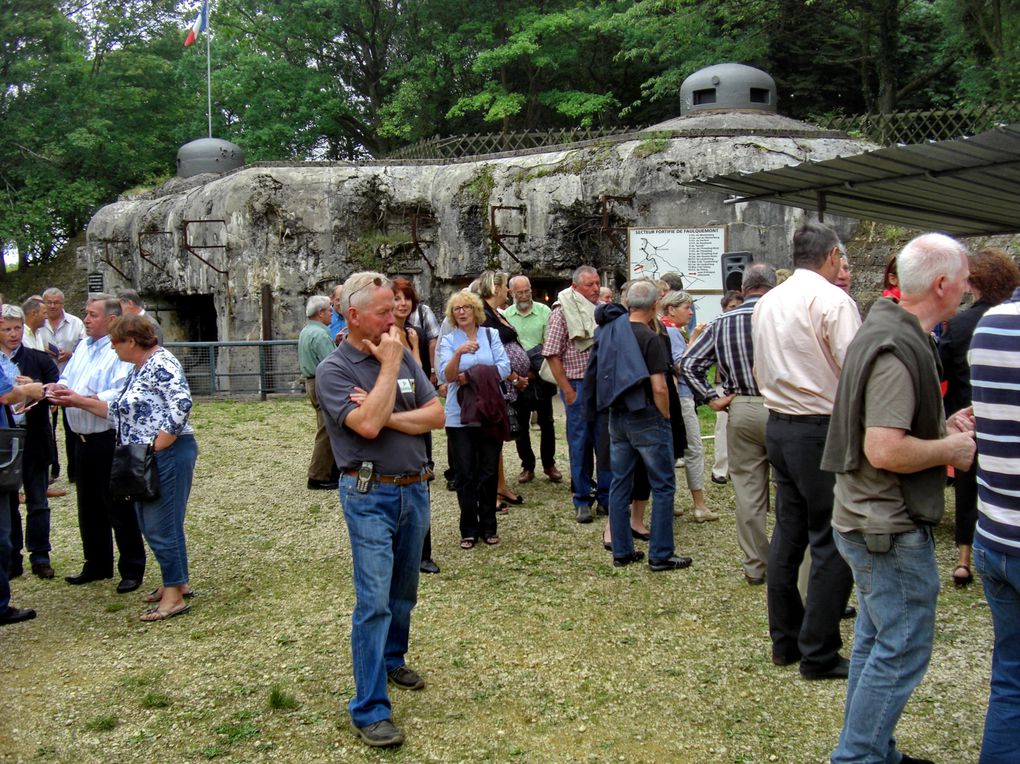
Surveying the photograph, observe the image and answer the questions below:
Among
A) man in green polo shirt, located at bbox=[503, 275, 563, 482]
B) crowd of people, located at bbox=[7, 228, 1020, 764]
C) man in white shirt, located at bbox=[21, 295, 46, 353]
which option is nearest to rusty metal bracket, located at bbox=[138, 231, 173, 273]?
man in white shirt, located at bbox=[21, 295, 46, 353]

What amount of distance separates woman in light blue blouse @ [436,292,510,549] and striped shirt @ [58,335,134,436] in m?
2.21

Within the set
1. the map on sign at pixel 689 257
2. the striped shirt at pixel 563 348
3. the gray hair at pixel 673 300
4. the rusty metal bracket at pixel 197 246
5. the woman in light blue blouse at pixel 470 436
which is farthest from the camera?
the rusty metal bracket at pixel 197 246

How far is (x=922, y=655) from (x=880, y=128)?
48.1ft

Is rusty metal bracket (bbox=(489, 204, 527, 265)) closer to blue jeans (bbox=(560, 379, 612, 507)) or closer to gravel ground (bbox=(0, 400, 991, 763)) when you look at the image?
blue jeans (bbox=(560, 379, 612, 507))

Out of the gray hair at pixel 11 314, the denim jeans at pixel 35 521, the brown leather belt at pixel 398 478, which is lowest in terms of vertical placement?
the denim jeans at pixel 35 521

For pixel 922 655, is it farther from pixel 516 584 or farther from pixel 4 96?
pixel 4 96

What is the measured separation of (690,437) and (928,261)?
14.5ft

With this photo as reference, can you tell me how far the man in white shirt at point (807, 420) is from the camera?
4062 mm

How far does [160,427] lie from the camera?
5.25 meters

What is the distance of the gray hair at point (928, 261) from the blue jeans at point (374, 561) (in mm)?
2106

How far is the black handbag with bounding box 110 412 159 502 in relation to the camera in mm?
5141

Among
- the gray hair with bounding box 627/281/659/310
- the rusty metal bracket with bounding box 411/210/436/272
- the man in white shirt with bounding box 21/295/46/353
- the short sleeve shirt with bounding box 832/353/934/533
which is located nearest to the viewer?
the short sleeve shirt with bounding box 832/353/934/533

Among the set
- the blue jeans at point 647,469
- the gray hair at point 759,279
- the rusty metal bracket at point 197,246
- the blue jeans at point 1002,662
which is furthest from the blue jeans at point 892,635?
the rusty metal bracket at point 197,246

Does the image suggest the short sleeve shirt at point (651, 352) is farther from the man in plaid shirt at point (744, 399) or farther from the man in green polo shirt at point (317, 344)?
the man in green polo shirt at point (317, 344)
